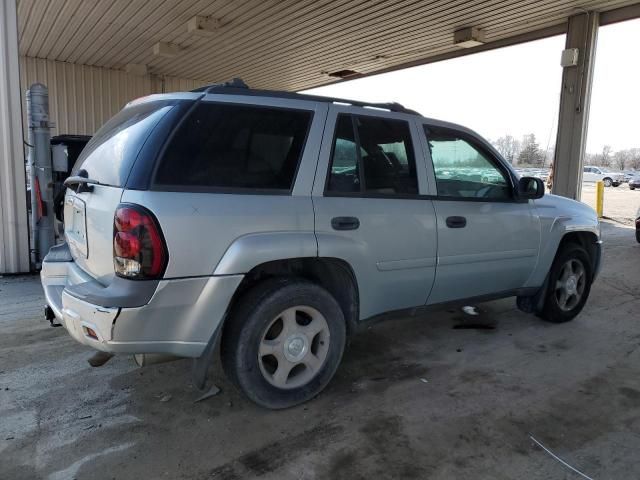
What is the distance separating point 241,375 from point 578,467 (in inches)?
74.0

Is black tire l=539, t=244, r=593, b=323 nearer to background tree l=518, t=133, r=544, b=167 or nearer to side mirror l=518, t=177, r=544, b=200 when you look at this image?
side mirror l=518, t=177, r=544, b=200

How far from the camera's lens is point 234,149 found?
2832mm

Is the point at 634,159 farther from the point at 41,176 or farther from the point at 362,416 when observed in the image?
the point at 362,416

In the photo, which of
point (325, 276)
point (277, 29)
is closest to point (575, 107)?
point (277, 29)

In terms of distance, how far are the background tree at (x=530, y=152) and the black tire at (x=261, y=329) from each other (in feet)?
98.0

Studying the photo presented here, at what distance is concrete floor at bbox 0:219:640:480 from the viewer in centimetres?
255

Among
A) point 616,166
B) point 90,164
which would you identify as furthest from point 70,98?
point 616,166

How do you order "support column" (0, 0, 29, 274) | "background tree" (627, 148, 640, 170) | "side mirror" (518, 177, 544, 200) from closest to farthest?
"side mirror" (518, 177, 544, 200)
"support column" (0, 0, 29, 274)
"background tree" (627, 148, 640, 170)

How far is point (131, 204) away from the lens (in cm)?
249

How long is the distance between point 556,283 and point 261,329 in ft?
10.5

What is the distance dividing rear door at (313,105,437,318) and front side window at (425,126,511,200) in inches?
7.8

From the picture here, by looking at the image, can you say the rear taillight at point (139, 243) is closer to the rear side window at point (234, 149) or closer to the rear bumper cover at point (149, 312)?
the rear bumper cover at point (149, 312)

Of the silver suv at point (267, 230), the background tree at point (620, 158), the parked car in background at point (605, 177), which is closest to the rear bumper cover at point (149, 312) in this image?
the silver suv at point (267, 230)

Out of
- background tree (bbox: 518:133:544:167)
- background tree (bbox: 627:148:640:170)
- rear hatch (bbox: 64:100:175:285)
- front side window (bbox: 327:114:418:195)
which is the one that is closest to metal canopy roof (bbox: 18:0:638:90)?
front side window (bbox: 327:114:418:195)
